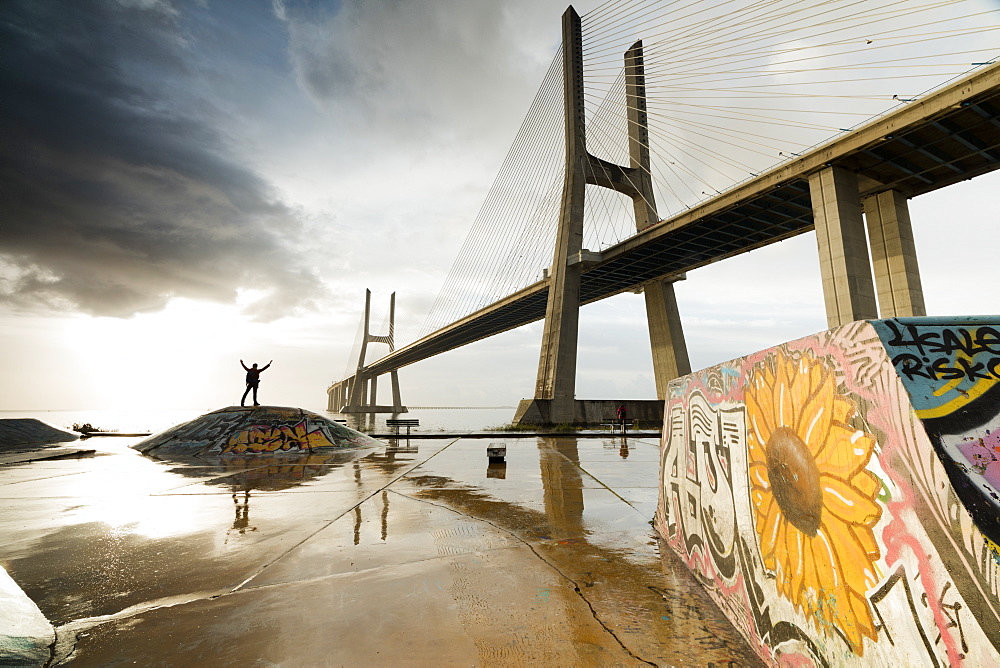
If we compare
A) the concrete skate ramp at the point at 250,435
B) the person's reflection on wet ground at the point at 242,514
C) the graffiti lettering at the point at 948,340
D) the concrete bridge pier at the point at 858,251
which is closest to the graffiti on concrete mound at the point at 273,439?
the concrete skate ramp at the point at 250,435

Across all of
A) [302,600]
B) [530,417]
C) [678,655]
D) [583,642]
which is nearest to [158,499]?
[302,600]

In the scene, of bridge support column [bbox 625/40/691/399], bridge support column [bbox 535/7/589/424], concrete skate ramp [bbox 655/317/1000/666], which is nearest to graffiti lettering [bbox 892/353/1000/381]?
concrete skate ramp [bbox 655/317/1000/666]

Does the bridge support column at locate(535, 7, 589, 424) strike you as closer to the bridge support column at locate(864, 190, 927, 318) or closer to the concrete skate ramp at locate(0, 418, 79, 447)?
the bridge support column at locate(864, 190, 927, 318)

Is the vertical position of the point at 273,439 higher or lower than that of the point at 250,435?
lower

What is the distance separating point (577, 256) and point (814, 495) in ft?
93.5

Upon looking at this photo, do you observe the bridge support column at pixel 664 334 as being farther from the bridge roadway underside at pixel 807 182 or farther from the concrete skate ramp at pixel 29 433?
the concrete skate ramp at pixel 29 433

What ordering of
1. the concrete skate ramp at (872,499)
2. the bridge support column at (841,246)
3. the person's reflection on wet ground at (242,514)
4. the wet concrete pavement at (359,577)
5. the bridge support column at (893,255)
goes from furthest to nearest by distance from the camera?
1. the bridge support column at (893,255)
2. the bridge support column at (841,246)
3. the person's reflection on wet ground at (242,514)
4. the wet concrete pavement at (359,577)
5. the concrete skate ramp at (872,499)

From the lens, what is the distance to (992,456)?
4.99 feet

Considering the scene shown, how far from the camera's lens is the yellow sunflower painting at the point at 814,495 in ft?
5.72

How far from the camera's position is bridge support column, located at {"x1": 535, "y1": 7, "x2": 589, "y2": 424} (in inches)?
1150

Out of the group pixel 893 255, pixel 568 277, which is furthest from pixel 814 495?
pixel 568 277

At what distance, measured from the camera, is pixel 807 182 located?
897 inches

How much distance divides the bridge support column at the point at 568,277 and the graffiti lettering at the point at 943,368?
88.6ft

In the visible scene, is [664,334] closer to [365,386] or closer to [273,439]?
[273,439]
